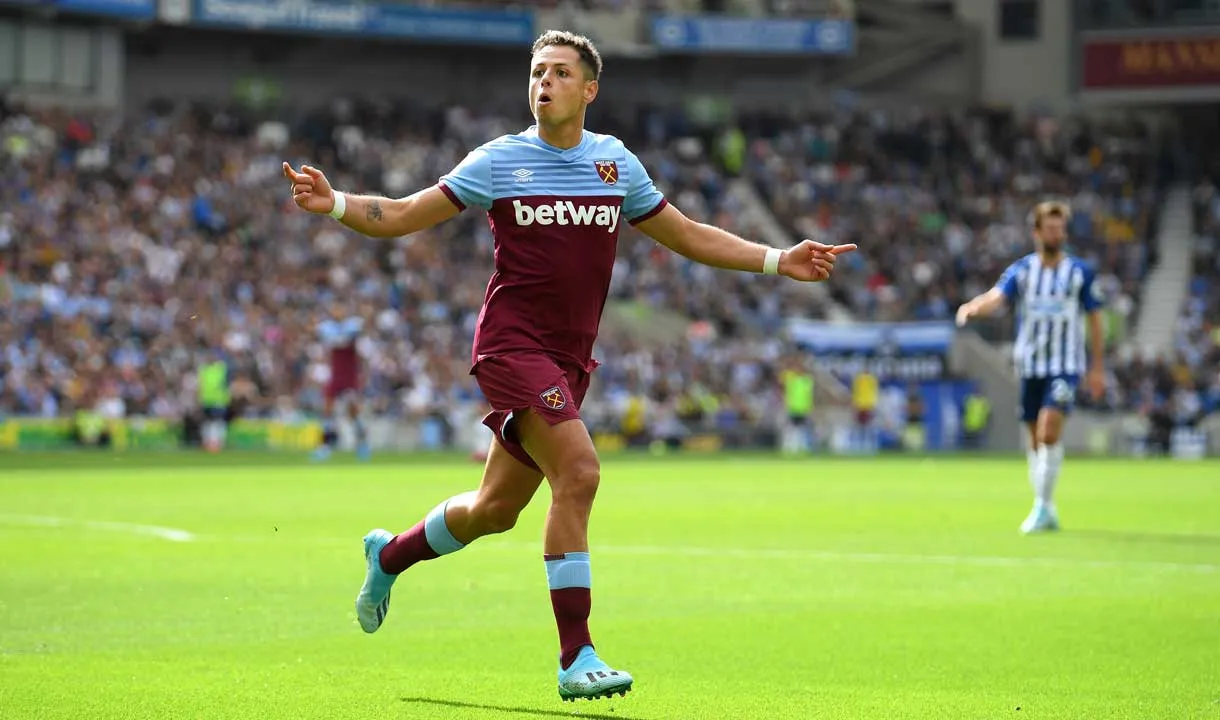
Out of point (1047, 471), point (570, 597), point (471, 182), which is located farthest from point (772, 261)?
point (1047, 471)

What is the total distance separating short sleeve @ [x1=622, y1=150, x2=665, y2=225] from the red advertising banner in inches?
1816

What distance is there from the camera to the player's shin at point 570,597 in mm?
7168

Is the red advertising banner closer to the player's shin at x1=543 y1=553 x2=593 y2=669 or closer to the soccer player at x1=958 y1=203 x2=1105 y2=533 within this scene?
the soccer player at x1=958 y1=203 x2=1105 y2=533

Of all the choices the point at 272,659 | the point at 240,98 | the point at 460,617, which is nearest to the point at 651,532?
the point at 460,617

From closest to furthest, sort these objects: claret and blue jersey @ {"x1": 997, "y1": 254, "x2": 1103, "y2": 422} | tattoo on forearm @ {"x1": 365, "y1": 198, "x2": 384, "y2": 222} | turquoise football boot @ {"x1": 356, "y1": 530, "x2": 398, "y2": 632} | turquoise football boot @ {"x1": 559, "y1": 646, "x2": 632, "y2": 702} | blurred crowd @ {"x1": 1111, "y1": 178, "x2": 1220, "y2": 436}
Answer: turquoise football boot @ {"x1": 559, "y1": 646, "x2": 632, "y2": 702}
tattoo on forearm @ {"x1": 365, "y1": 198, "x2": 384, "y2": 222}
turquoise football boot @ {"x1": 356, "y1": 530, "x2": 398, "y2": 632}
claret and blue jersey @ {"x1": 997, "y1": 254, "x2": 1103, "y2": 422}
blurred crowd @ {"x1": 1111, "y1": 178, "x2": 1220, "y2": 436}

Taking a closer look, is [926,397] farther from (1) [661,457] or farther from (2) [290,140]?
(2) [290,140]

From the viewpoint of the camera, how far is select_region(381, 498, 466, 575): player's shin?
8125 millimetres

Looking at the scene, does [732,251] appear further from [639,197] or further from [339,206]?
[339,206]

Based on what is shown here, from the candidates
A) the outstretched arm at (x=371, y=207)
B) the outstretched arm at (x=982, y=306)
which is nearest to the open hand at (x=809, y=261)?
the outstretched arm at (x=371, y=207)

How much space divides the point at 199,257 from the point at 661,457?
12428mm

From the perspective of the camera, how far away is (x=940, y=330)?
156 ft

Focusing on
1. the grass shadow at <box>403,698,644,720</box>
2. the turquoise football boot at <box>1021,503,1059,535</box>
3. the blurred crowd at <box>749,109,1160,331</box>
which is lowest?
the turquoise football boot at <box>1021,503,1059,535</box>

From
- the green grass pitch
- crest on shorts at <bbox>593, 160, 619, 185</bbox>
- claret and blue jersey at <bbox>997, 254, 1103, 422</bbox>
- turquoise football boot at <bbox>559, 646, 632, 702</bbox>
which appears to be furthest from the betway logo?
claret and blue jersey at <bbox>997, 254, 1103, 422</bbox>

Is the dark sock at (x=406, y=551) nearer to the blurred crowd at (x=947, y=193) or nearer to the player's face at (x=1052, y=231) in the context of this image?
the player's face at (x=1052, y=231)
